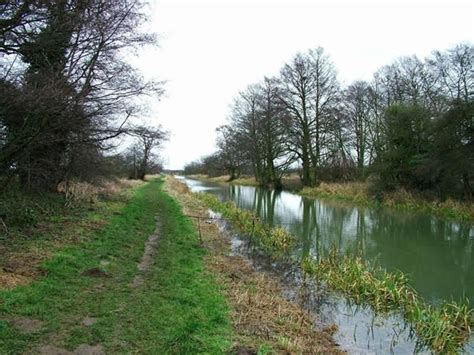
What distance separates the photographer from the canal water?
6.84m

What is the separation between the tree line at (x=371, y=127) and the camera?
921 inches

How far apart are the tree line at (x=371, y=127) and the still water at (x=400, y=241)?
3.44 metres

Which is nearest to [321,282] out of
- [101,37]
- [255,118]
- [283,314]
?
[283,314]

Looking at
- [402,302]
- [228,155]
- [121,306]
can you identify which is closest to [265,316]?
[121,306]

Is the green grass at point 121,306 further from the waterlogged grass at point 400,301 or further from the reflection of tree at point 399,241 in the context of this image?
the reflection of tree at point 399,241

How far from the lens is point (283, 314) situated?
6832 mm

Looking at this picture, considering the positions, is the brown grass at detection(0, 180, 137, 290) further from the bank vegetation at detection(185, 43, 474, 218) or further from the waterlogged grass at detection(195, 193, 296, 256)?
the bank vegetation at detection(185, 43, 474, 218)

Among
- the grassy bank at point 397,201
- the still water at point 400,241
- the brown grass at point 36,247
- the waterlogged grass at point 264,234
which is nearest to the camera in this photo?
the brown grass at point 36,247

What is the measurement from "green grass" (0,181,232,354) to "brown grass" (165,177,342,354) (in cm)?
25

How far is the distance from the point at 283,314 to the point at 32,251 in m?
4.78

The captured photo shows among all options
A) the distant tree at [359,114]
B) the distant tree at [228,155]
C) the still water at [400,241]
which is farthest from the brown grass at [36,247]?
the distant tree at [228,155]

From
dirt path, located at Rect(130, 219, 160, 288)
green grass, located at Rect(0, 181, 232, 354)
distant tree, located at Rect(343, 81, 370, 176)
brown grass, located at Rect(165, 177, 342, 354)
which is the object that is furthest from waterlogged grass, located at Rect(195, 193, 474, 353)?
distant tree, located at Rect(343, 81, 370, 176)

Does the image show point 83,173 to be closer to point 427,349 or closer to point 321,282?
point 321,282

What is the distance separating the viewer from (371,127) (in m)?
39.4
